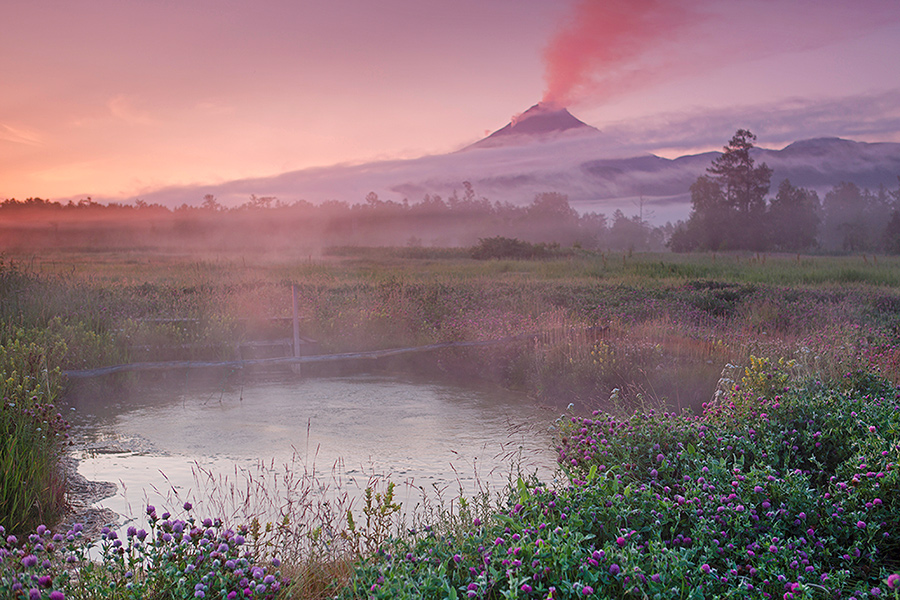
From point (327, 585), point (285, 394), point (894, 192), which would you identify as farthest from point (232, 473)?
point (894, 192)

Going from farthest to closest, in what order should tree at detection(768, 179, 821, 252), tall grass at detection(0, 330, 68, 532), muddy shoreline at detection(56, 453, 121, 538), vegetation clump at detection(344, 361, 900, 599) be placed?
tree at detection(768, 179, 821, 252) → muddy shoreline at detection(56, 453, 121, 538) → tall grass at detection(0, 330, 68, 532) → vegetation clump at detection(344, 361, 900, 599)

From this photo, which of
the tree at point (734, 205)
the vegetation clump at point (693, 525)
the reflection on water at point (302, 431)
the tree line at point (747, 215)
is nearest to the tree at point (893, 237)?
the tree line at point (747, 215)

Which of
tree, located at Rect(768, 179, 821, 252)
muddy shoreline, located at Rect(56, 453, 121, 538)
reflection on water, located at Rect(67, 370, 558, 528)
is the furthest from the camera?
tree, located at Rect(768, 179, 821, 252)

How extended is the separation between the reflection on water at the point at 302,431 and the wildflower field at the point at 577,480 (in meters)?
0.67

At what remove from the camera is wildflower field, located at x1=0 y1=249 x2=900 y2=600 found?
106 inches

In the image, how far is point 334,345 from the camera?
1300 cm

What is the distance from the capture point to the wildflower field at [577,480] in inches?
106

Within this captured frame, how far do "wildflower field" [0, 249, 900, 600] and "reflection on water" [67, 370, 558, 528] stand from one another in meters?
0.67

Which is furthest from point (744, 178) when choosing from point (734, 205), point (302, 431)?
point (302, 431)

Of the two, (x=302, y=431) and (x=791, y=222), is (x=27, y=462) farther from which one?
(x=791, y=222)

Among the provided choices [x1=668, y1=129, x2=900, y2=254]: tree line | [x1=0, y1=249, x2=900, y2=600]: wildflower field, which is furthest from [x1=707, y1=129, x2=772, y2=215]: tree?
[x1=0, y1=249, x2=900, y2=600]: wildflower field

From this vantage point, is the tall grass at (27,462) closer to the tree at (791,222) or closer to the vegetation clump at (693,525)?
the vegetation clump at (693,525)

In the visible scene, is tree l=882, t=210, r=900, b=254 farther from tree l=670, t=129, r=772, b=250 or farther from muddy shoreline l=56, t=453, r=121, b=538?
muddy shoreline l=56, t=453, r=121, b=538

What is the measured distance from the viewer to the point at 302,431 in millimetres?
7750
